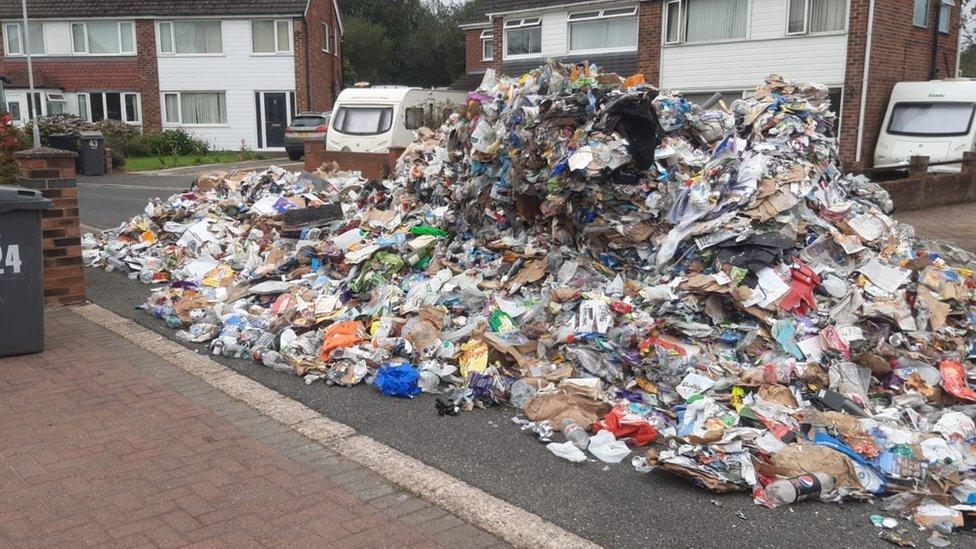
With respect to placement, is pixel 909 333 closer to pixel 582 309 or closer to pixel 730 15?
pixel 582 309

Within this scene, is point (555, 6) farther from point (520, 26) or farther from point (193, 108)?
point (193, 108)

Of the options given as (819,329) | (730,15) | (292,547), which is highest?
(730,15)

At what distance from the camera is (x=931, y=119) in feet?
61.5

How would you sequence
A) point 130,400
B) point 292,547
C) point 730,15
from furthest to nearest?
point 730,15 < point 130,400 < point 292,547

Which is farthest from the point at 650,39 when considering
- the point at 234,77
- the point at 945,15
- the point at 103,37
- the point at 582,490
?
the point at 103,37

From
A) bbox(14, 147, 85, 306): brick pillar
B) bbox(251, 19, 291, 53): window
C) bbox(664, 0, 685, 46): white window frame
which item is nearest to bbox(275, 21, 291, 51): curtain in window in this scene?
bbox(251, 19, 291, 53): window

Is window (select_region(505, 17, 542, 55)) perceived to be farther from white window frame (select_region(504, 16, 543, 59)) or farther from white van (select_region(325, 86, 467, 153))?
white van (select_region(325, 86, 467, 153))

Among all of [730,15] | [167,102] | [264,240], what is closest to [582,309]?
[264,240]

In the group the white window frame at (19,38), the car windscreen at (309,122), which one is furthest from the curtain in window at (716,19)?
the white window frame at (19,38)

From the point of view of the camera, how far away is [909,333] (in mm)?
6027

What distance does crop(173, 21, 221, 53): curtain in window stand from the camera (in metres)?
33.7

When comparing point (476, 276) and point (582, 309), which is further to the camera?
point (476, 276)

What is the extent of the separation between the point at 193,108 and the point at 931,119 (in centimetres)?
2712

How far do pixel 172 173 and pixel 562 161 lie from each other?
20411 millimetres
